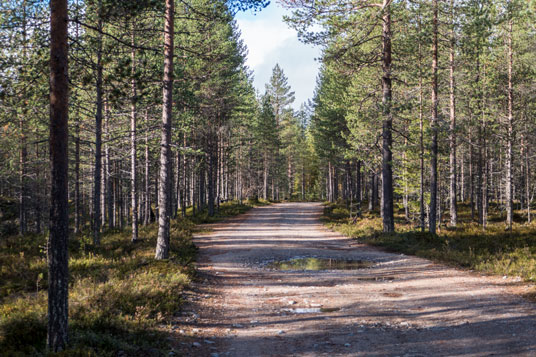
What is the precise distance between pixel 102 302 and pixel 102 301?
0.06 m

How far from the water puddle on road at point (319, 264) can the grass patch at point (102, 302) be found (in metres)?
3.16

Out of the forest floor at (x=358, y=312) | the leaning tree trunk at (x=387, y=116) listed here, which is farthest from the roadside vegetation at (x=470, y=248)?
the leaning tree trunk at (x=387, y=116)

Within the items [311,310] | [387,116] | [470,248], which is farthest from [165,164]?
[470,248]

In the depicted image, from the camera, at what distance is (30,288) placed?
37.5 feet

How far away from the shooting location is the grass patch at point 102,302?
19.7 feet

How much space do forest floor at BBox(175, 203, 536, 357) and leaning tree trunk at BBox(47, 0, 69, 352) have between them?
5.96ft

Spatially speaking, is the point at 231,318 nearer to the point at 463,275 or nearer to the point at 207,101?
the point at 463,275

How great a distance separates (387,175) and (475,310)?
496 inches

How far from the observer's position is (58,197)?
5.71 m

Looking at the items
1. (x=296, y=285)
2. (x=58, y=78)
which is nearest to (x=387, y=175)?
(x=296, y=285)

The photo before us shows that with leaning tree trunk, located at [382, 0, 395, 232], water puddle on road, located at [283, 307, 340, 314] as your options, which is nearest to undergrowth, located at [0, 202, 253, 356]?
water puddle on road, located at [283, 307, 340, 314]

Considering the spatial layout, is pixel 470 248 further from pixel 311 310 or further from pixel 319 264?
pixel 311 310

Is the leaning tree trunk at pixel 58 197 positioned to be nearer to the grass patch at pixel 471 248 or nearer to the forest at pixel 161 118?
the forest at pixel 161 118

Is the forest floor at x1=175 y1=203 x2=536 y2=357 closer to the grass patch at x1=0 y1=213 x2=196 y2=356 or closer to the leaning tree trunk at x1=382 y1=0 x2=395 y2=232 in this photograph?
the grass patch at x1=0 y1=213 x2=196 y2=356
